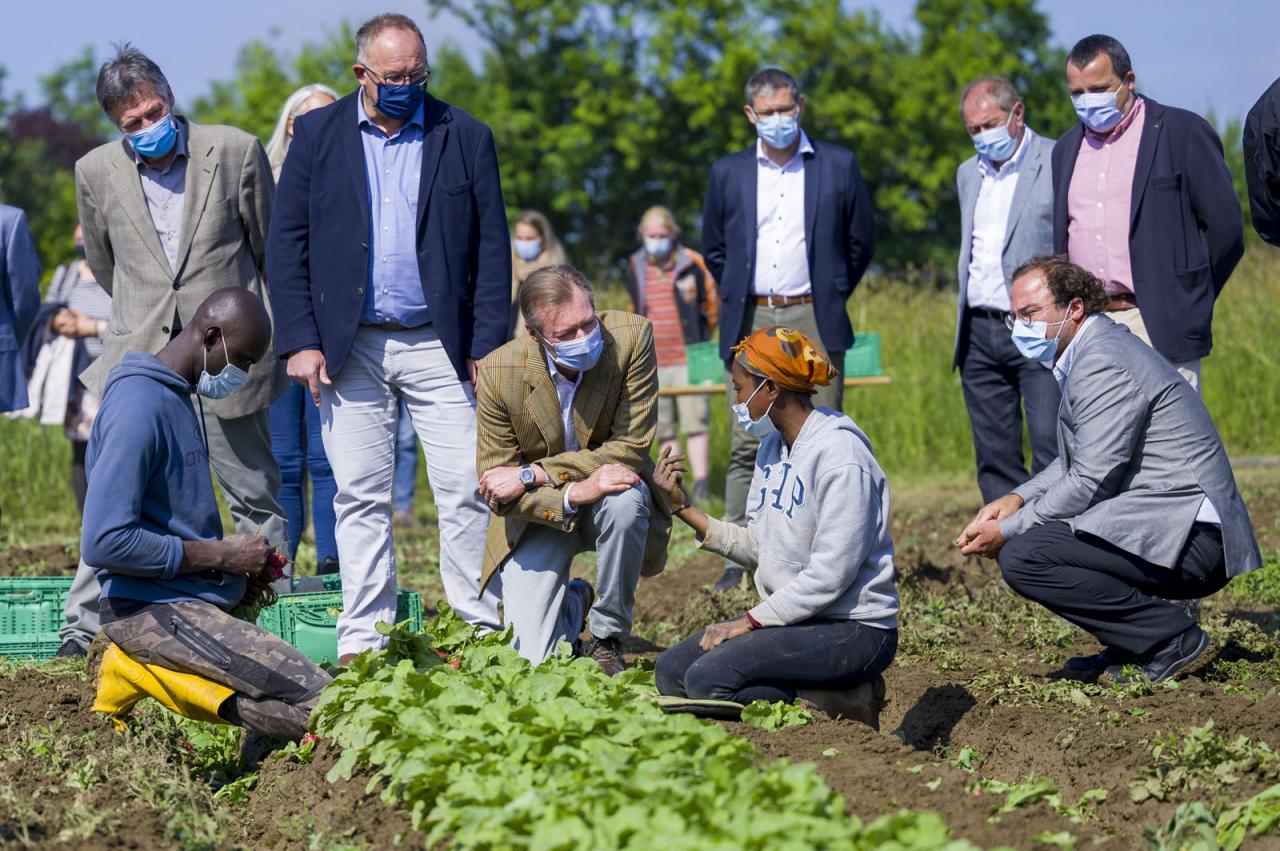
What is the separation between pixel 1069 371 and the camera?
571cm

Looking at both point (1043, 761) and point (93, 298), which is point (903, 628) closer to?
point (1043, 761)

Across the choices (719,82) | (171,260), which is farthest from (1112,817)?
(719,82)

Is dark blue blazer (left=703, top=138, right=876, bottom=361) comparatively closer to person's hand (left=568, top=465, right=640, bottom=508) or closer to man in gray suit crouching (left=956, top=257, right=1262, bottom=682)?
man in gray suit crouching (left=956, top=257, right=1262, bottom=682)

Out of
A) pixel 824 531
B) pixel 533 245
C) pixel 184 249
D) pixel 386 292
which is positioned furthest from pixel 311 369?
pixel 533 245

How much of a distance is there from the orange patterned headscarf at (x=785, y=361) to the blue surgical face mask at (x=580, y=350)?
25.5 inches

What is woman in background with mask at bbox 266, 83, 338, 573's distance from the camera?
7430mm

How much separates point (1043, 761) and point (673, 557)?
4.49 meters

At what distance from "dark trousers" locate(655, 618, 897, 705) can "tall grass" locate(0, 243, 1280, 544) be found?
7081 mm

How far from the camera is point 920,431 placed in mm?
12508

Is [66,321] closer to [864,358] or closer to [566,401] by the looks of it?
[566,401]

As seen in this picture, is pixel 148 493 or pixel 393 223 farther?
pixel 393 223

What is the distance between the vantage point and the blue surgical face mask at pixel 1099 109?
6.66 m

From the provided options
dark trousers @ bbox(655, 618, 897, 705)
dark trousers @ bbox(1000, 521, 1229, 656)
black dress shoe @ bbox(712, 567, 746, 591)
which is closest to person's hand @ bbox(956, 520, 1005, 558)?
dark trousers @ bbox(1000, 521, 1229, 656)

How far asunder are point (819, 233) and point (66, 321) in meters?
4.66
